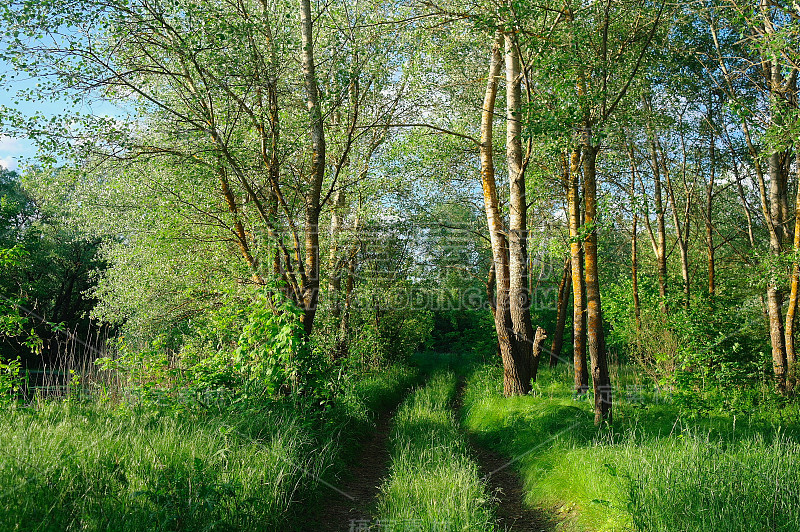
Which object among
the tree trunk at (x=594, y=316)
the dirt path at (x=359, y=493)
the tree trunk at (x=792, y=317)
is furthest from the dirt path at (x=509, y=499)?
the tree trunk at (x=792, y=317)

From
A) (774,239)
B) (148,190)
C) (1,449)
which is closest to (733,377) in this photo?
(774,239)

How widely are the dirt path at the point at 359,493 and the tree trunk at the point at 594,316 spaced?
318 centimetres

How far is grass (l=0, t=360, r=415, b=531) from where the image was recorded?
367cm

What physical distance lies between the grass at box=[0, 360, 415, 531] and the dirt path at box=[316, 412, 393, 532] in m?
0.21

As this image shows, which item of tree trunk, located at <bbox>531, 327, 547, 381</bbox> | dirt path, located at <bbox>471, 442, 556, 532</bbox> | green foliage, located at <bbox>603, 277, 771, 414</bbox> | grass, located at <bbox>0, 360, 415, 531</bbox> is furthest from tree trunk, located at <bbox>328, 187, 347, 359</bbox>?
green foliage, located at <bbox>603, 277, 771, 414</bbox>

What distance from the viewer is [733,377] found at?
978 centimetres

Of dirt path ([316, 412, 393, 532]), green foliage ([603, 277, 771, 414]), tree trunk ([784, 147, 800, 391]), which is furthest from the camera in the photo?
tree trunk ([784, 147, 800, 391])

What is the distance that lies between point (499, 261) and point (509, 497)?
5.49m

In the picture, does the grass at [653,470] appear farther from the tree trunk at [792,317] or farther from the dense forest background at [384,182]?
the tree trunk at [792,317]

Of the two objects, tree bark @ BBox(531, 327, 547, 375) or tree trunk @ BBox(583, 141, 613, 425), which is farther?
tree bark @ BBox(531, 327, 547, 375)

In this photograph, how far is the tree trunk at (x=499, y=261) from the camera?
1067cm

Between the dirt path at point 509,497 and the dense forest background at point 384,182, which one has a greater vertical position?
the dense forest background at point 384,182

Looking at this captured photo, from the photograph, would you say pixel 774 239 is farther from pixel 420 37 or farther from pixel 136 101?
pixel 136 101

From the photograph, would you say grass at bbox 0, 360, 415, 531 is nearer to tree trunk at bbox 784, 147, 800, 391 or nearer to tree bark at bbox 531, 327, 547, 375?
tree bark at bbox 531, 327, 547, 375
